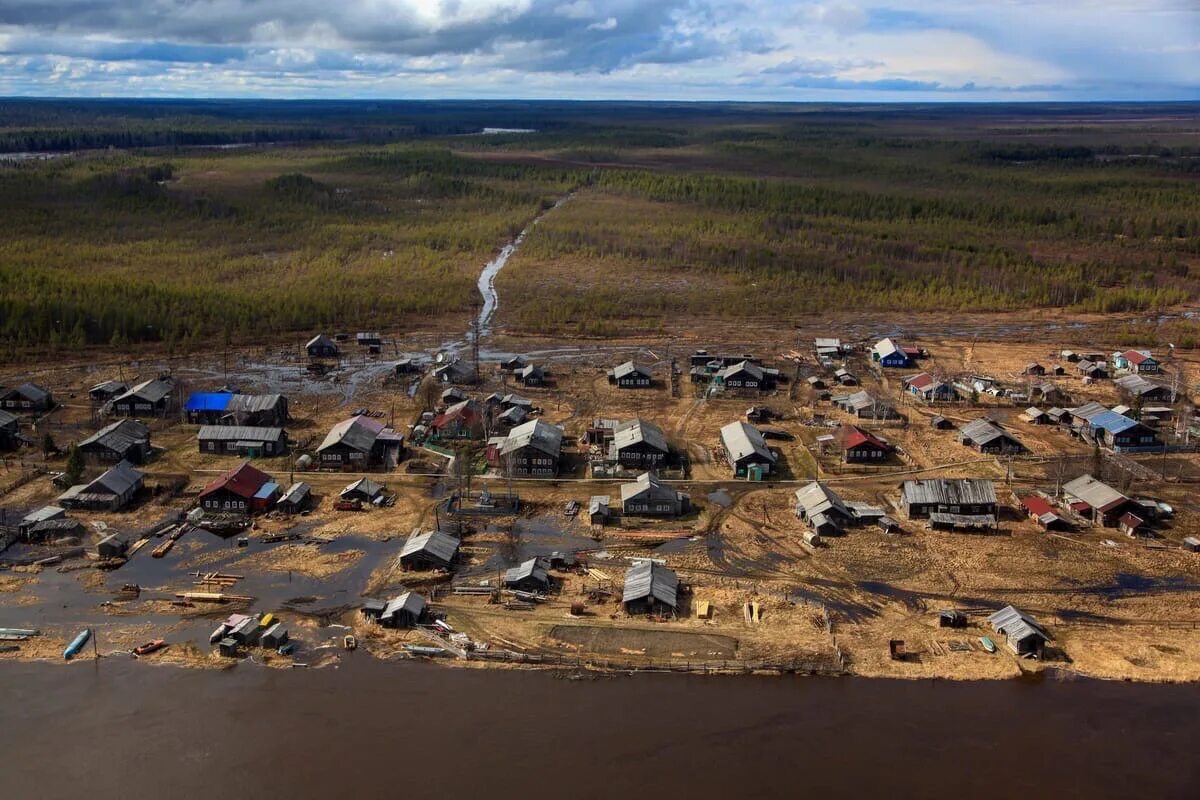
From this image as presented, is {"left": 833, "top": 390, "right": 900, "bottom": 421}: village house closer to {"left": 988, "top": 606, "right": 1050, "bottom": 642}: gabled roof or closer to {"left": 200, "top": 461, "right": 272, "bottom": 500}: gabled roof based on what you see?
{"left": 988, "top": 606, "right": 1050, "bottom": 642}: gabled roof

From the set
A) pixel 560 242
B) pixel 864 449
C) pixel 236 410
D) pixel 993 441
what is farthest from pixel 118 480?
pixel 560 242

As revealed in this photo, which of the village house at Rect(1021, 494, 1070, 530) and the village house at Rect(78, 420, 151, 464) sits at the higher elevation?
the village house at Rect(78, 420, 151, 464)

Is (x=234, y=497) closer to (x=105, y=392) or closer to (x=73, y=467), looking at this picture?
(x=73, y=467)

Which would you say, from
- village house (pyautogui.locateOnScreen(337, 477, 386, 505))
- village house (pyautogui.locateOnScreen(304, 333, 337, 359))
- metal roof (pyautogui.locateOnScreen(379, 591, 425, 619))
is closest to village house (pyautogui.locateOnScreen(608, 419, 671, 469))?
village house (pyautogui.locateOnScreen(337, 477, 386, 505))

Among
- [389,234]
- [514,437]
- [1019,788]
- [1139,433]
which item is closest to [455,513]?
[514,437]

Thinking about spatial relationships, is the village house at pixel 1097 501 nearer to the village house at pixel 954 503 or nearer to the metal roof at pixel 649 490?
the village house at pixel 954 503

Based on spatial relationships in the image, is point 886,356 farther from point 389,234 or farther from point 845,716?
point 389,234

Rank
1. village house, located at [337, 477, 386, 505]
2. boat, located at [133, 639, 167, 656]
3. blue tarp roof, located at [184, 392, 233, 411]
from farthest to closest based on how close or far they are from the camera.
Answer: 1. blue tarp roof, located at [184, 392, 233, 411]
2. village house, located at [337, 477, 386, 505]
3. boat, located at [133, 639, 167, 656]

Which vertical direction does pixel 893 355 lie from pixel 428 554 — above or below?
above
